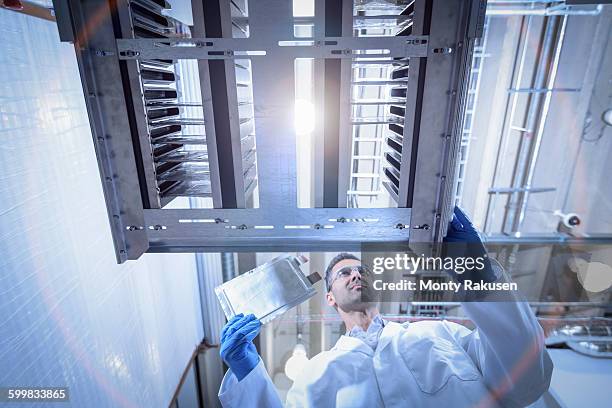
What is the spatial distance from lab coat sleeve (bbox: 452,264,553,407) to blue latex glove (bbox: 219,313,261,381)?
32.2 inches

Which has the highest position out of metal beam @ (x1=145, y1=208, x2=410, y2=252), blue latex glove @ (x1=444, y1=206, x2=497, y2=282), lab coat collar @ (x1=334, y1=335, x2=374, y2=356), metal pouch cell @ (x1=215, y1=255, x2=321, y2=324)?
metal beam @ (x1=145, y1=208, x2=410, y2=252)

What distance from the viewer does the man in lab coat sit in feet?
4.02

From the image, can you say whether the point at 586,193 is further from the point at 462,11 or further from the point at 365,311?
the point at 462,11

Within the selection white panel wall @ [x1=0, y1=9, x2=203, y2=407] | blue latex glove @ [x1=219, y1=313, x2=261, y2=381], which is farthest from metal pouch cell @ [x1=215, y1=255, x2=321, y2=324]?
white panel wall @ [x1=0, y1=9, x2=203, y2=407]

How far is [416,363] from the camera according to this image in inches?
62.2

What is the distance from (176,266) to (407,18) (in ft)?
5.17

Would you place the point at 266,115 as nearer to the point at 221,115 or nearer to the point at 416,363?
the point at 221,115

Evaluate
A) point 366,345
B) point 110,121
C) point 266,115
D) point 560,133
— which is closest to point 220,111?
point 266,115

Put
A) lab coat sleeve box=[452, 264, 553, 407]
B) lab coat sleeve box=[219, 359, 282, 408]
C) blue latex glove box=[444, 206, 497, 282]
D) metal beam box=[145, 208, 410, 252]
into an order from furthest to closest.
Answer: lab coat sleeve box=[219, 359, 282, 408] < lab coat sleeve box=[452, 264, 553, 407] < blue latex glove box=[444, 206, 497, 282] < metal beam box=[145, 208, 410, 252]

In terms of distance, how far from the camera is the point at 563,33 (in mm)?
1928

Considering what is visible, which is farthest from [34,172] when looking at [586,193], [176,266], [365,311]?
[586,193]

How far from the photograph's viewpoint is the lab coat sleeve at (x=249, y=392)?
4.57 ft

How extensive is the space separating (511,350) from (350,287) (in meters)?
0.81

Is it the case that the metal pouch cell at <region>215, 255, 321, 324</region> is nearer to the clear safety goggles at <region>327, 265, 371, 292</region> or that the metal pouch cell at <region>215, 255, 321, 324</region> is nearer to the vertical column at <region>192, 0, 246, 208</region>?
the clear safety goggles at <region>327, 265, 371, 292</region>
